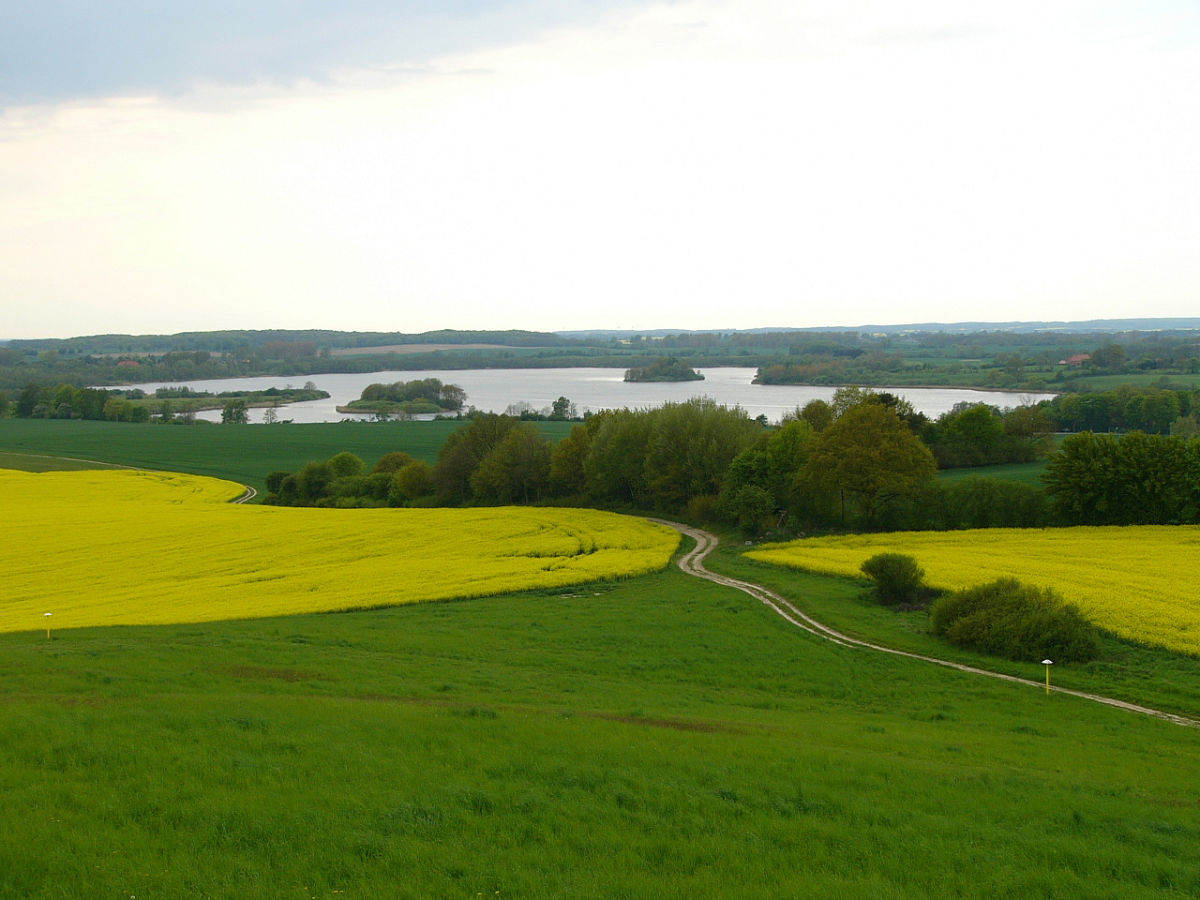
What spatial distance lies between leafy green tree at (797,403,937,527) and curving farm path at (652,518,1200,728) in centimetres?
902

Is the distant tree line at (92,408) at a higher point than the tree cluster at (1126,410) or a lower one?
higher

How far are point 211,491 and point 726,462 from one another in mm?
46180

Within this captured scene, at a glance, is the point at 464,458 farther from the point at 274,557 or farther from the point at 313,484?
the point at 274,557

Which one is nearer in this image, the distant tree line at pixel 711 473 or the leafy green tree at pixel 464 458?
the distant tree line at pixel 711 473

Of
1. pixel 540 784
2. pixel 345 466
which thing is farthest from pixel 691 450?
pixel 540 784

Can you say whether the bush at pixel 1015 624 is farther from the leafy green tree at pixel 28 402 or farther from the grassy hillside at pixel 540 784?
the leafy green tree at pixel 28 402

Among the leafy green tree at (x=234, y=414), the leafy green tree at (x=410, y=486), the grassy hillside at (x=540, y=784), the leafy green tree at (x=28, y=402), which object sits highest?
the leafy green tree at (x=28, y=402)

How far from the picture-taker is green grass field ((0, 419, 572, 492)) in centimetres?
9512

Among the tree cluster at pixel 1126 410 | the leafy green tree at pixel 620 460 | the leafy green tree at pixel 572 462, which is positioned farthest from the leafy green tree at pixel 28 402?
the tree cluster at pixel 1126 410

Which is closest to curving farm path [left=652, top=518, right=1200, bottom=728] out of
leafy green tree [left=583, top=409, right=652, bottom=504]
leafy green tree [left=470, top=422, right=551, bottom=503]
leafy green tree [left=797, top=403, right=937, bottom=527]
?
leafy green tree [left=797, top=403, right=937, bottom=527]

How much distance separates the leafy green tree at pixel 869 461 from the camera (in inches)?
1944

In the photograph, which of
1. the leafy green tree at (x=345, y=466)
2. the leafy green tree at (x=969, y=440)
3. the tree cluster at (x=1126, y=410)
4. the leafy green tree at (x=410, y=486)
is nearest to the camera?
the leafy green tree at (x=969, y=440)

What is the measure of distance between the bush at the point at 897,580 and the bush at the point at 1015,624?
12.5ft

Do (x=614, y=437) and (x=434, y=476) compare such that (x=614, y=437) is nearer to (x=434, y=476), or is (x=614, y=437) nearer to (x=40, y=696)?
(x=434, y=476)
